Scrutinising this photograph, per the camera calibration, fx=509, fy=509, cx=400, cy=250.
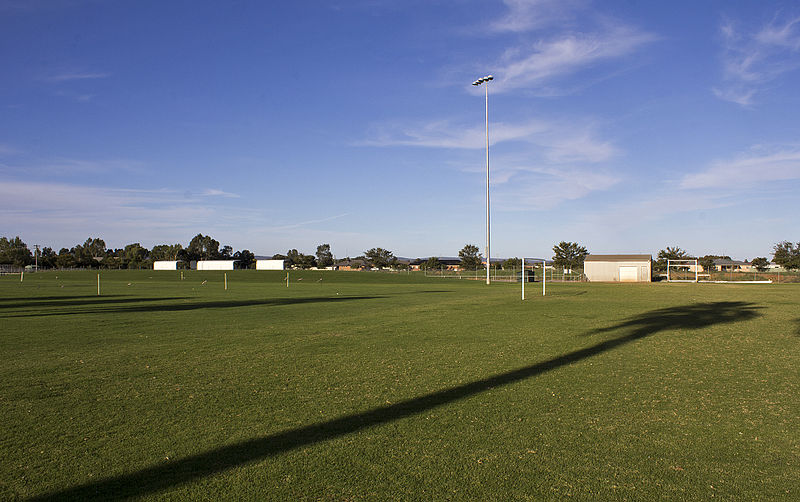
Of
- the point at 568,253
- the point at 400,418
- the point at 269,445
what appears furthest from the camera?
the point at 568,253

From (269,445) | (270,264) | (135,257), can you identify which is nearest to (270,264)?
(270,264)

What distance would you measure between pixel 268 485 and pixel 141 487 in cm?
101

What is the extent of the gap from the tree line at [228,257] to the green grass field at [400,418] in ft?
252

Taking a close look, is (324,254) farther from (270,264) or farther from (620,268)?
(620,268)

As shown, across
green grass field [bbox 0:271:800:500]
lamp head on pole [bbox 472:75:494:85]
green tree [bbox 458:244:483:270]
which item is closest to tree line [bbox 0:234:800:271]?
green tree [bbox 458:244:483:270]

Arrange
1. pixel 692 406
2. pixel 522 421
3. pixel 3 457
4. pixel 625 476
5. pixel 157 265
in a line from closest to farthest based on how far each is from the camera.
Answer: pixel 625 476 < pixel 3 457 < pixel 522 421 < pixel 692 406 < pixel 157 265

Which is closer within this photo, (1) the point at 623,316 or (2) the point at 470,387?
(2) the point at 470,387

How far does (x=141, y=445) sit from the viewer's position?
5012mm

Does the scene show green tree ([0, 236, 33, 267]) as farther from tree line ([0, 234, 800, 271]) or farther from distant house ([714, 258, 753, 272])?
distant house ([714, 258, 753, 272])

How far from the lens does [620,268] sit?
6838 centimetres

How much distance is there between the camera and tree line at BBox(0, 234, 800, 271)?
10038 cm

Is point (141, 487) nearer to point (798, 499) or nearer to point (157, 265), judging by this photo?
point (798, 499)

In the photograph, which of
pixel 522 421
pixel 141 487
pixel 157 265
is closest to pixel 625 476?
pixel 522 421

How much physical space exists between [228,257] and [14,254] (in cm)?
5893
